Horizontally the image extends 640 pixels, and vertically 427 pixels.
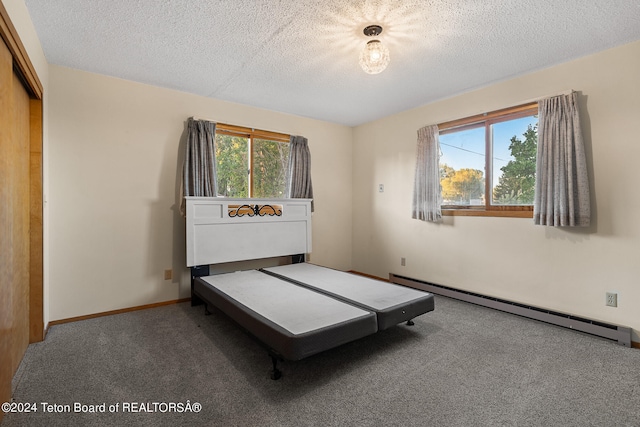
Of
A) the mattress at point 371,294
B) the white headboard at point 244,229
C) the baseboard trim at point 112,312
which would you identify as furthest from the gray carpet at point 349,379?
the white headboard at point 244,229

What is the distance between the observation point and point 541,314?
2920mm

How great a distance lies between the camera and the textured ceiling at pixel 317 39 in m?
2.07

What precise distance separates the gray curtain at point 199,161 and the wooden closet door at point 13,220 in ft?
4.31

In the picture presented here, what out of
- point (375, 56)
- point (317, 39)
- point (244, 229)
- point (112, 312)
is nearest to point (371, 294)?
point (244, 229)

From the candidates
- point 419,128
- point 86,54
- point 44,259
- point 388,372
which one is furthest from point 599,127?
point 44,259

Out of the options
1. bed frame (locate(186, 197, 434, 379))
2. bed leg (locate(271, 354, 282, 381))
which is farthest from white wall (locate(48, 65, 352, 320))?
bed leg (locate(271, 354, 282, 381))

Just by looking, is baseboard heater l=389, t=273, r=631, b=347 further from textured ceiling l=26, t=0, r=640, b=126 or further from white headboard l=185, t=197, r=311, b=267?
textured ceiling l=26, t=0, r=640, b=126

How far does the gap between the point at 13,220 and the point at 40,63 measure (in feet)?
4.68

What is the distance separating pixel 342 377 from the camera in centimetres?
197

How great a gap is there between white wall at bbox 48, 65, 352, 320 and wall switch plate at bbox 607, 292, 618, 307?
4134 millimetres

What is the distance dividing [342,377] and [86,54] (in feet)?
11.0

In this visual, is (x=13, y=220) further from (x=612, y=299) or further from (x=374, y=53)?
(x=612, y=299)

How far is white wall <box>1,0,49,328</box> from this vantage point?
1.88 meters

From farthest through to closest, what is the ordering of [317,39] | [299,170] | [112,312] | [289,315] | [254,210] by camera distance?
[299,170] < [254,210] < [112,312] < [317,39] < [289,315]
